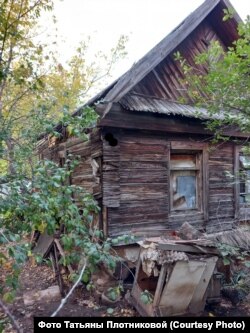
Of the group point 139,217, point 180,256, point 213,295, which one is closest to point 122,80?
point 139,217

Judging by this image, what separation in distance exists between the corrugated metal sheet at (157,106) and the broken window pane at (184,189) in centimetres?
143

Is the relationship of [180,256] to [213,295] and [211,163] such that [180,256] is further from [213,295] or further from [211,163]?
[211,163]

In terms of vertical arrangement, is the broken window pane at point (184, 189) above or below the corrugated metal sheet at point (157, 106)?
below

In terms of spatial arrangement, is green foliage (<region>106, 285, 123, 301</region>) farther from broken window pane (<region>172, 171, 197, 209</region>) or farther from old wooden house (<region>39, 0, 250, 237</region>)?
broken window pane (<region>172, 171, 197, 209</region>)

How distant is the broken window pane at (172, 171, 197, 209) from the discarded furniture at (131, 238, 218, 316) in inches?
83.7

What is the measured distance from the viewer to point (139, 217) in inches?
240

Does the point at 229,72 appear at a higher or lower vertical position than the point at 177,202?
higher

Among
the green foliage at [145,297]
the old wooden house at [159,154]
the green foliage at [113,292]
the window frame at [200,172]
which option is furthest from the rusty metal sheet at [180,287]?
the window frame at [200,172]

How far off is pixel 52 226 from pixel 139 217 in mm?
3488

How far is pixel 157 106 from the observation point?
20.4 ft

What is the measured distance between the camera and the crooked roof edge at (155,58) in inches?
216
